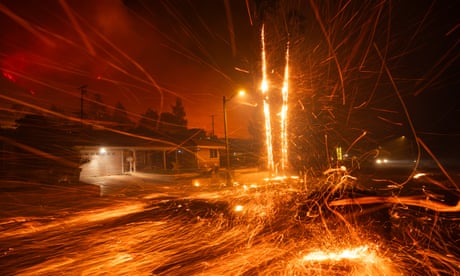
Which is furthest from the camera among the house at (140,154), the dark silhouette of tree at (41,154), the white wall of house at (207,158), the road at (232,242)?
the white wall of house at (207,158)

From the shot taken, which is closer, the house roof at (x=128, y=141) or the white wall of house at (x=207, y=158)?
the house roof at (x=128, y=141)

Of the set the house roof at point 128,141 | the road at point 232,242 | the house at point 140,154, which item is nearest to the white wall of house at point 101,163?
the house at point 140,154

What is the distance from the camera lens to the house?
26891 millimetres

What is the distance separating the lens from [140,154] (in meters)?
34.2

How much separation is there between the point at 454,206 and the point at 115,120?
69.1 meters

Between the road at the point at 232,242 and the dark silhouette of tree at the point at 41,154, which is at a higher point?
the dark silhouette of tree at the point at 41,154

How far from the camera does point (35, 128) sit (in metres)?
20.8

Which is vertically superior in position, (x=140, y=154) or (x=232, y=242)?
(x=140, y=154)

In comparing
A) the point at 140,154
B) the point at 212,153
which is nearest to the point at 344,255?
the point at 140,154

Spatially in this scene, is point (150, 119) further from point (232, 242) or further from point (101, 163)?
point (232, 242)

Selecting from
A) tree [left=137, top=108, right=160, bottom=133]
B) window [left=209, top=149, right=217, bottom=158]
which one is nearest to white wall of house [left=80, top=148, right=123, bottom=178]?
window [left=209, top=149, right=217, bottom=158]

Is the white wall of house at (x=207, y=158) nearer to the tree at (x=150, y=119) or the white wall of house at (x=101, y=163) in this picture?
the white wall of house at (x=101, y=163)

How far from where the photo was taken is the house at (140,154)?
26891 mm

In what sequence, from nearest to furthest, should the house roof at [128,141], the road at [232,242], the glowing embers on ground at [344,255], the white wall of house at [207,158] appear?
1. the road at [232,242]
2. the glowing embers on ground at [344,255]
3. the house roof at [128,141]
4. the white wall of house at [207,158]
